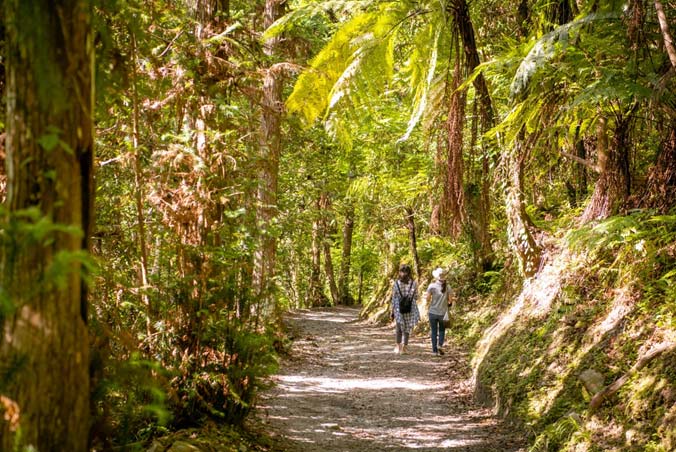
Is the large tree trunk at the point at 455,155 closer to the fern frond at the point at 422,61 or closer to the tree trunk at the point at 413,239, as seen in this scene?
the fern frond at the point at 422,61

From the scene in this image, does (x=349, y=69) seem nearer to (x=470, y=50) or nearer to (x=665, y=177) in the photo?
(x=470, y=50)

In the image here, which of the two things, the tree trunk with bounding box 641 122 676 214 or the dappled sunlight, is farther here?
the dappled sunlight

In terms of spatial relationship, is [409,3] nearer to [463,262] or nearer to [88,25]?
[88,25]

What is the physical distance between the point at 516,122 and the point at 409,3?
1.92m

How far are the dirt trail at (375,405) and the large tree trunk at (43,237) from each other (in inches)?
163

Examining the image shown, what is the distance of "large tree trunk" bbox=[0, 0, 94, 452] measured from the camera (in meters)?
1.80

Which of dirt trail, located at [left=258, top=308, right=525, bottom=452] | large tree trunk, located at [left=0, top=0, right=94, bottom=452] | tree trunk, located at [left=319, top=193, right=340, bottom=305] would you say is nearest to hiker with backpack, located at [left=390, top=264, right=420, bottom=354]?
dirt trail, located at [left=258, top=308, right=525, bottom=452]

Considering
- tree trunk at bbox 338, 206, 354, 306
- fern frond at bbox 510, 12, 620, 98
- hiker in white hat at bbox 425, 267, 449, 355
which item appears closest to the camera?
fern frond at bbox 510, 12, 620, 98

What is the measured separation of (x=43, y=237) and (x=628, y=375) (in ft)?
15.6

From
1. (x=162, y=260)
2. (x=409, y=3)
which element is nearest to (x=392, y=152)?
(x=409, y=3)

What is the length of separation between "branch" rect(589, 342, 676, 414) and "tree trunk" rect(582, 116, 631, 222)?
2495mm

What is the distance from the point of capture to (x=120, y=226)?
5.25m

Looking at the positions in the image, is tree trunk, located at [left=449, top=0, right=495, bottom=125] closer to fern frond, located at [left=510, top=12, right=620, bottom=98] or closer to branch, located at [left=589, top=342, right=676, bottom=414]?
fern frond, located at [left=510, top=12, right=620, bottom=98]

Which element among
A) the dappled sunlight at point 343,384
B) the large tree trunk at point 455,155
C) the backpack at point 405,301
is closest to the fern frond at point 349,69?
the large tree trunk at point 455,155
